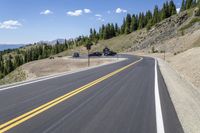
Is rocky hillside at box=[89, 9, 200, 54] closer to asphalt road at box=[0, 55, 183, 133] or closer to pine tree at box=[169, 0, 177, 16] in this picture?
pine tree at box=[169, 0, 177, 16]

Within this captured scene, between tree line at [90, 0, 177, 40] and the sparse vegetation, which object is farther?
tree line at [90, 0, 177, 40]

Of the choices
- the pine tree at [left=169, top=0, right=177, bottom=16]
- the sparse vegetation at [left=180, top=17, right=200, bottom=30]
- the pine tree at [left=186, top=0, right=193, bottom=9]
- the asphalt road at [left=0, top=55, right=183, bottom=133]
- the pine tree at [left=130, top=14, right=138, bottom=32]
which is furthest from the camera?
the pine tree at [left=130, top=14, right=138, bottom=32]

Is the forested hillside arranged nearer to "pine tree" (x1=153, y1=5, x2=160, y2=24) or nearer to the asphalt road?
"pine tree" (x1=153, y1=5, x2=160, y2=24)

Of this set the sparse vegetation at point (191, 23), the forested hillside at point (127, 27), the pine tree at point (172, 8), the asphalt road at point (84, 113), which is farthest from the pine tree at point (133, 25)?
the asphalt road at point (84, 113)

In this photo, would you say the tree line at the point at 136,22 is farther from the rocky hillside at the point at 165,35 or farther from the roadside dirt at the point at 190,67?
the roadside dirt at the point at 190,67

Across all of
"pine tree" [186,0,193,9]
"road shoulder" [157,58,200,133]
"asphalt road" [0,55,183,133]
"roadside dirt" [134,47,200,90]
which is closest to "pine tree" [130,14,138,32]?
"pine tree" [186,0,193,9]

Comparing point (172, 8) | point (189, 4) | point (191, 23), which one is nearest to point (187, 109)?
point (191, 23)

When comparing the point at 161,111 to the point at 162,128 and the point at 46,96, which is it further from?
the point at 46,96

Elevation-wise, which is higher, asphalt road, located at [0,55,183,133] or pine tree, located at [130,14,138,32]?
pine tree, located at [130,14,138,32]

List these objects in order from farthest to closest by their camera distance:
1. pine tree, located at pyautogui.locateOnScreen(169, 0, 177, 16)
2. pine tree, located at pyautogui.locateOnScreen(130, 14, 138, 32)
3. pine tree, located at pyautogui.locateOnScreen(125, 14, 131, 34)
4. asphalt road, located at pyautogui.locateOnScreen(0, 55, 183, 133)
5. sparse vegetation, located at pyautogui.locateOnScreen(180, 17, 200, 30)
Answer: pine tree, located at pyautogui.locateOnScreen(125, 14, 131, 34), pine tree, located at pyautogui.locateOnScreen(130, 14, 138, 32), pine tree, located at pyautogui.locateOnScreen(169, 0, 177, 16), sparse vegetation, located at pyautogui.locateOnScreen(180, 17, 200, 30), asphalt road, located at pyautogui.locateOnScreen(0, 55, 183, 133)

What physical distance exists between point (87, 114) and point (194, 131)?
2.93 meters

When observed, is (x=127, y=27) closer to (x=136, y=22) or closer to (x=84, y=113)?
(x=136, y=22)

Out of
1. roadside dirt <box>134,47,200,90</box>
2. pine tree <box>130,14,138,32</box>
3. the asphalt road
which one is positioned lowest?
roadside dirt <box>134,47,200,90</box>

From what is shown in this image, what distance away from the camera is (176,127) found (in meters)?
7.63
